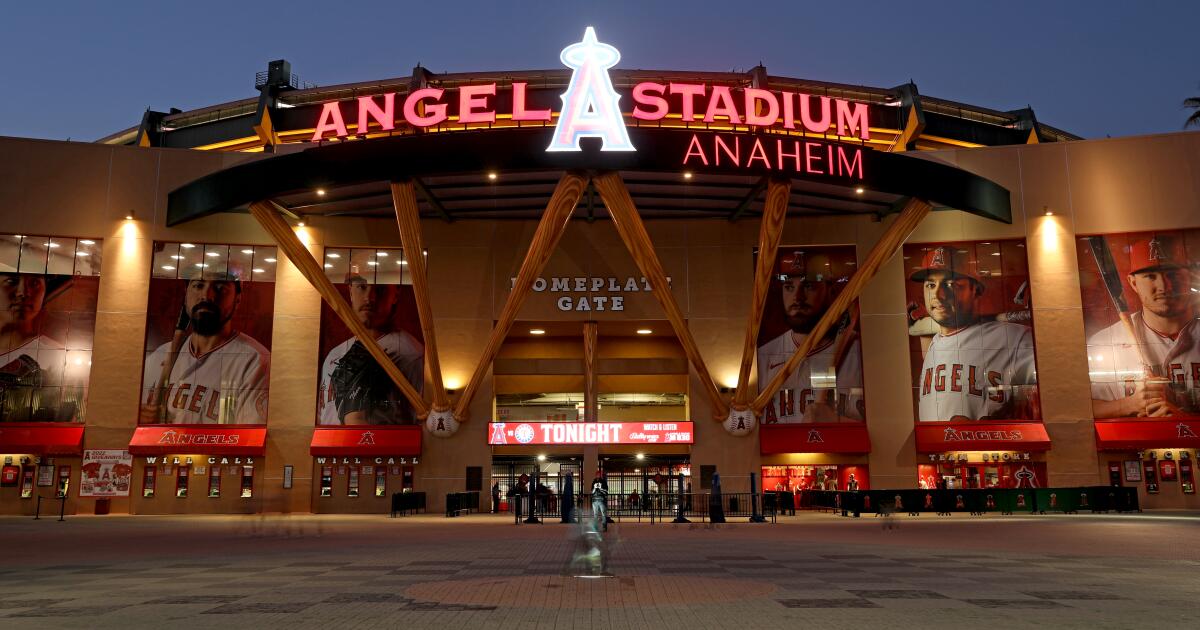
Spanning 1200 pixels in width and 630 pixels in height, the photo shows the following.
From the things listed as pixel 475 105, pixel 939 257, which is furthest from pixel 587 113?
pixel 939 257

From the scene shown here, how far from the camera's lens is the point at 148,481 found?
40969mm

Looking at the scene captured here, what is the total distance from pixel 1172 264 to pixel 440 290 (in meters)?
34.9

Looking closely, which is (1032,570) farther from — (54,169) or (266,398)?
(54,169)

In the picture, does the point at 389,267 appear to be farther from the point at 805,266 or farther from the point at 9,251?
the point at 805,266

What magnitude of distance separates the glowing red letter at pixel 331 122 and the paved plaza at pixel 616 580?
1682 cm

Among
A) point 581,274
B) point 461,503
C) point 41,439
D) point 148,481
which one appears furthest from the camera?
point 581,274

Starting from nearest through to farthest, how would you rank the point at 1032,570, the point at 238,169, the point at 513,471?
1. the point at 1032,570
2. the point at 238,169
3. the point at 513,471

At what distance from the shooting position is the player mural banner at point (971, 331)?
4181 cm

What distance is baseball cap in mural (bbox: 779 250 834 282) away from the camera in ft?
144

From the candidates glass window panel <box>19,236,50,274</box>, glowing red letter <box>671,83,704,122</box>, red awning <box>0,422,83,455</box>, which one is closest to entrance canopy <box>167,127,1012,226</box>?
glowing red letter <box>671,83,704,122</box>

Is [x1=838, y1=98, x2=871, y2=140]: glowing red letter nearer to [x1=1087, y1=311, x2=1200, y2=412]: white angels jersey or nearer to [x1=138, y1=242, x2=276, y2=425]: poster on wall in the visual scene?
[x1=1087, y1=311, x2=1200, y2=412]: white angels jersey

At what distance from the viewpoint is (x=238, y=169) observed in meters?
36.4

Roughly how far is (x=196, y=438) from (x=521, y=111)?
2178 centimetres

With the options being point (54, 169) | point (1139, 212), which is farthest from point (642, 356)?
point (54, 169)
